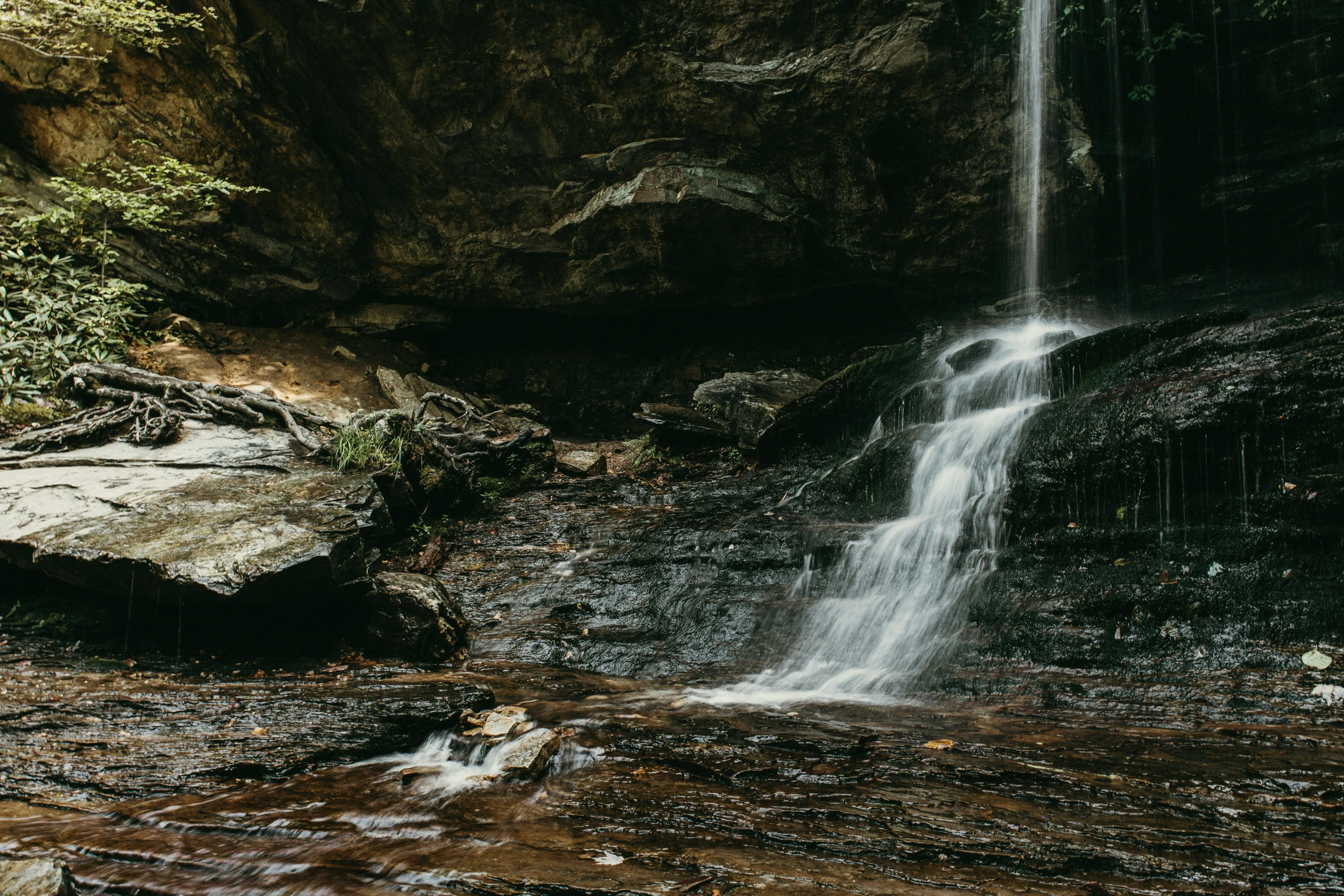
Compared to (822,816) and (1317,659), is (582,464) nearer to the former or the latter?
(822,816)

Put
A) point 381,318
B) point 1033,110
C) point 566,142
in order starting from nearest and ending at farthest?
point 1033,110 → point 566,142 → point 381,318

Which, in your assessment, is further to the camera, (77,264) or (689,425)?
(77,264)

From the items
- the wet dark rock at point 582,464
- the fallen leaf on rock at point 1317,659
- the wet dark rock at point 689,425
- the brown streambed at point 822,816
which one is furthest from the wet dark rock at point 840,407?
the fallen leaf on rock at point 1317,659

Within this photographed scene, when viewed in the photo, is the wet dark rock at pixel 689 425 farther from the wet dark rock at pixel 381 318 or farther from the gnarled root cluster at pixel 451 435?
the wet dark rock at pixel 381 318

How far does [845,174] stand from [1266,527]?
259 inches

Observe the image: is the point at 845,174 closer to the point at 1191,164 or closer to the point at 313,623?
the point at 1191,164

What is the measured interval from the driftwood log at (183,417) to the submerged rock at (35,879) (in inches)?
204

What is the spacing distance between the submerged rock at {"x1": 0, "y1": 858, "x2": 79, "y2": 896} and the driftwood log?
5192 millimetres

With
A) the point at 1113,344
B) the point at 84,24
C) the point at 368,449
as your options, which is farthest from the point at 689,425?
the point at 84,24

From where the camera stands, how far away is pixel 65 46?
29.3ft

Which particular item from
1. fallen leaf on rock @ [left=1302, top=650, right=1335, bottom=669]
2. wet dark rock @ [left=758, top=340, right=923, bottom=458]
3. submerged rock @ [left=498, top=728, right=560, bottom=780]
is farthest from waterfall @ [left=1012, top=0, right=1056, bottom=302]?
submerged rock @ [left=498, top=728, right=560, bottom=780]

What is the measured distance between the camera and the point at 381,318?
11805mm

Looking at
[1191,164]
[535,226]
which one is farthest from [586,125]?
[1191,164]

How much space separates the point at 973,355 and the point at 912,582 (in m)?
4.74
